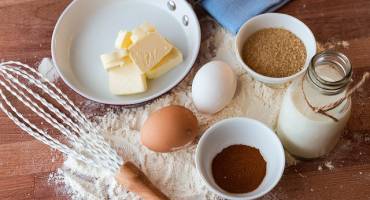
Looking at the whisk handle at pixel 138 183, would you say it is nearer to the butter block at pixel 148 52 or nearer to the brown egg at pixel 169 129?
the brown egg at pixel 169 129

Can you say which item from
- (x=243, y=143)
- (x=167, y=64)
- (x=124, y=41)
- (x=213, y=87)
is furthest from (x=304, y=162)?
(x=124, y=41)

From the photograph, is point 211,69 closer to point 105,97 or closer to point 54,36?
point 105,97

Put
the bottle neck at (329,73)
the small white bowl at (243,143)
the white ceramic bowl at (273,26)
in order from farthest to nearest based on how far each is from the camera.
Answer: the white ceramic bowl at (273,26) < the small white bowl at (243,143) < the bottle neck at (329,73)

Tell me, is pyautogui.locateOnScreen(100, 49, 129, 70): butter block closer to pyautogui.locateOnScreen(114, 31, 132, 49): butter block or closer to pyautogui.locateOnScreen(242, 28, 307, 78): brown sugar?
pyautogui.locateOnScreen(114, 31, 132, 49): butter block

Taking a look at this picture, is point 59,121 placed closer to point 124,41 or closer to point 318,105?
point 124,41

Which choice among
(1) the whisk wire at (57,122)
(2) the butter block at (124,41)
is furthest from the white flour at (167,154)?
(2) the butter block at (124,41)

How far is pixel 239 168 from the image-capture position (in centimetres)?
89

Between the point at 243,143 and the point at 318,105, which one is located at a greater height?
the point at 318,105

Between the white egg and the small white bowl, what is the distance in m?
0.06

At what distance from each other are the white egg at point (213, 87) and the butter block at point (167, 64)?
0.32ft

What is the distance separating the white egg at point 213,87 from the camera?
94 cm

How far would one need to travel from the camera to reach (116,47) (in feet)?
3.57

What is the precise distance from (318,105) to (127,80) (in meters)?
0.40

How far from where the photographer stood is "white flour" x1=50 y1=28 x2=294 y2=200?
933 mm
